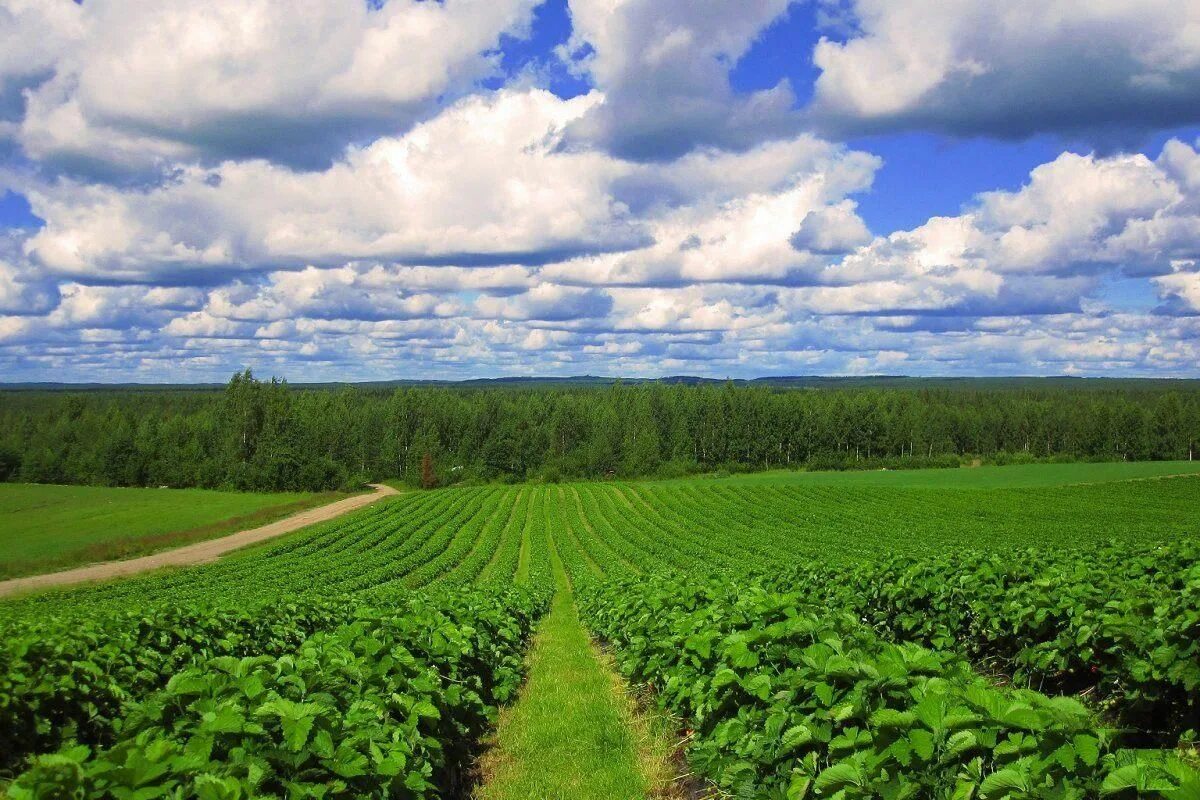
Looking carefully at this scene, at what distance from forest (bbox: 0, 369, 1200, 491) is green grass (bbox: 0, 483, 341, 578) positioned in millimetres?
18614

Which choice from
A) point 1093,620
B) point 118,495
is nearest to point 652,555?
point 1093,620

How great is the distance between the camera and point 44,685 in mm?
6520

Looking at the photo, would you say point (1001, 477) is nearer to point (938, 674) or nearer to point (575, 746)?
point (575, 746)

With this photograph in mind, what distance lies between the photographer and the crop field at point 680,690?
3889 mm

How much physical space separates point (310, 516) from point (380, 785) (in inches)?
2575

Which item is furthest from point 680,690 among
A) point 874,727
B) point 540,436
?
point 540,436

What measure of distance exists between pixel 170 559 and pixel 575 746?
44149 mm

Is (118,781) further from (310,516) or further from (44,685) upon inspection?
(310,516)

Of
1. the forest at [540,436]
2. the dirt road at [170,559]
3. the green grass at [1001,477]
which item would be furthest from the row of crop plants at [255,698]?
the forest at [540,436]

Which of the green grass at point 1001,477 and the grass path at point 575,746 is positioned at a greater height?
the grass path at point 575,746

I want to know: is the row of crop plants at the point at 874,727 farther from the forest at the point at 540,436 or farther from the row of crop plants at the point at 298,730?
the forest at the point at 540,436

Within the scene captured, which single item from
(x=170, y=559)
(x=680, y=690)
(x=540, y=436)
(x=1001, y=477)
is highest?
(x=680, y=690)

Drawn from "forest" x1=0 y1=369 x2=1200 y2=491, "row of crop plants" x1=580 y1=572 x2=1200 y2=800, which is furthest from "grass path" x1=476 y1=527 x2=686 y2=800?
"forest" x1=0 y1=369 x2=1200 y2=491

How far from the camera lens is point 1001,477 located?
271 feet
